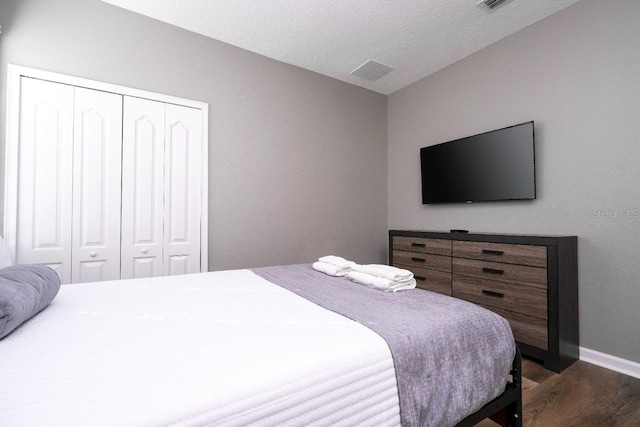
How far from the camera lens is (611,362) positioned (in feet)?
6.92

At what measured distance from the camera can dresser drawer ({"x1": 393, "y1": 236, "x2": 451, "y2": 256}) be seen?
9.27ft

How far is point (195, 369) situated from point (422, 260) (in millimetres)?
2673

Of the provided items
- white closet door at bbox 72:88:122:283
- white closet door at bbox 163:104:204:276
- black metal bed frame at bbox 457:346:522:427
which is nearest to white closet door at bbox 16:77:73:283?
white closet door at bbox 72:88:122:283

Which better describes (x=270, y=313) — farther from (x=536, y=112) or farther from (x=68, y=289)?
(x=536, y=112)

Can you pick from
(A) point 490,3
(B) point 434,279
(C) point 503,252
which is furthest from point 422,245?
(A) point 490,3

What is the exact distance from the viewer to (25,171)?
6.88 ft

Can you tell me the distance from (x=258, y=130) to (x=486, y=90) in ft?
7.63

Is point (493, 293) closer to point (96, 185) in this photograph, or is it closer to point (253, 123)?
point (253, 123)

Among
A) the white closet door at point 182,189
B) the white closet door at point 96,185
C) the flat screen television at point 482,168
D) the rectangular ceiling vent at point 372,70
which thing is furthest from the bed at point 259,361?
the rectangular ceiling vent at point 372,70

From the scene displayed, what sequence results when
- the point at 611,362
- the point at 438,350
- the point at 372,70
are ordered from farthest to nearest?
the point at 372,70
the point at 611,362
the point at 438,350

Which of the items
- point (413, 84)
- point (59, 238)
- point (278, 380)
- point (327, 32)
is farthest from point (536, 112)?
point (59, 238)

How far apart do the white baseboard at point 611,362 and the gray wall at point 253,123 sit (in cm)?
217

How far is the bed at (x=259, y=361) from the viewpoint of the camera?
0.64 metres

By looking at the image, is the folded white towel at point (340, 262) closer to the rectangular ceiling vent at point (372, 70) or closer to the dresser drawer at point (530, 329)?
the dresser drawer at point (530, 329)
